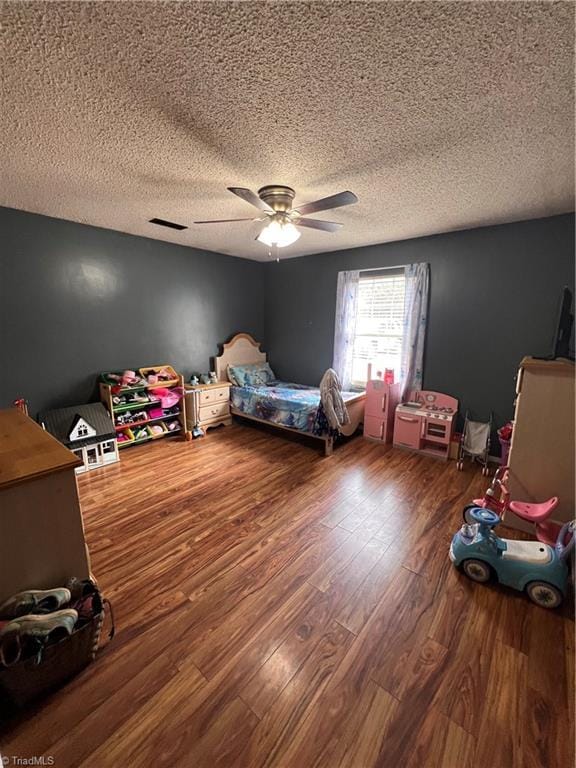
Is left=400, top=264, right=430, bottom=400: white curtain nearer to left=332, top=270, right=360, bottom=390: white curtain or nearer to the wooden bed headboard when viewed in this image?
left=332, top=270, right=360, bottom=390: white curtain

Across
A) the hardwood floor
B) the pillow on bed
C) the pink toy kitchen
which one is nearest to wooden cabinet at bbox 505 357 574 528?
the hardwood floor

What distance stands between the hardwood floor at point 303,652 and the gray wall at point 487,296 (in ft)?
5.18

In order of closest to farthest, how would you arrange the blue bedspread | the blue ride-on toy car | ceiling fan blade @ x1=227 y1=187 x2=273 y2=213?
1. the blue ride-on toy car
2. ceiling fan blade @ x1=227 y1=187 x2=273 y2=213
3. the blue bedspread

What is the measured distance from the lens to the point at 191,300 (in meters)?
4.27

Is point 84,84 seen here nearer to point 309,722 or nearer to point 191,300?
point 309,722

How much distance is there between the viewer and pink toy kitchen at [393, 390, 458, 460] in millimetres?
3393

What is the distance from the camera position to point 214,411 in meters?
4.28

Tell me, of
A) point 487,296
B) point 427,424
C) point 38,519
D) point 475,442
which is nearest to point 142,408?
point 38,519

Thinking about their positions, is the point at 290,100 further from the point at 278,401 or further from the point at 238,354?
the point at 238,354

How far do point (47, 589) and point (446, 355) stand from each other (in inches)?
150

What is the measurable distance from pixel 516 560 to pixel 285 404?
8.43 ft

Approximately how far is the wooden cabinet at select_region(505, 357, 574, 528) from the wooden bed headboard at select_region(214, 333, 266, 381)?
363 cm

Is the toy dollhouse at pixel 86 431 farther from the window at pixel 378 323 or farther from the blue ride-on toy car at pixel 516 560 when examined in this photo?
the blue ride-on toy car at pixel 516 560

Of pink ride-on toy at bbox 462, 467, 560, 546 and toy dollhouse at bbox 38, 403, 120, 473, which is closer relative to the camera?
pink ride-on toy at bbox 462, 467, 560, 546
